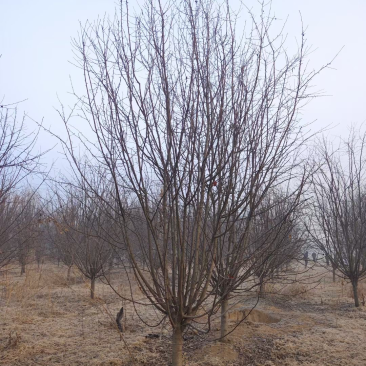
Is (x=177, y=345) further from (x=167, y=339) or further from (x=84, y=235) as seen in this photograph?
(x=84, y=235)

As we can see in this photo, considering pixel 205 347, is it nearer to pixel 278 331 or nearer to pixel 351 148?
pixel 278 331

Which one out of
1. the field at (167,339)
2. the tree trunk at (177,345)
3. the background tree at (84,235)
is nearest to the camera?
the tree trunk at (177,345)

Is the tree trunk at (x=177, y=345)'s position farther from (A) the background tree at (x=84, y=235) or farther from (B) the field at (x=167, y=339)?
(A) the background tree at (x=84, y=235)

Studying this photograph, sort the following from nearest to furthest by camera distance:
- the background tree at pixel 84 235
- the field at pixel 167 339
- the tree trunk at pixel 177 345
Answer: the tree trunk at pixel 177 345 → the field at pixel 167 339 → the background tree at pixel 84 235

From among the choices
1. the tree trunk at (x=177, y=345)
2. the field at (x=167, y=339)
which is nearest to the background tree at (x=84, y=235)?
the field at (x=167, y=339)

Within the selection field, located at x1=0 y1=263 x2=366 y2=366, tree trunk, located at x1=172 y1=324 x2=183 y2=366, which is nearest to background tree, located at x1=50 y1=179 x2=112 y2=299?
field, located at x1=0 y1=263 x2=366 y2=366

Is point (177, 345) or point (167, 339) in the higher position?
point (177, 345)

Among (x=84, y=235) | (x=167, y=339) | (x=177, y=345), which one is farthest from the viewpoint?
(x=84, y=235)

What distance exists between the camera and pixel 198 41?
9.80 ft

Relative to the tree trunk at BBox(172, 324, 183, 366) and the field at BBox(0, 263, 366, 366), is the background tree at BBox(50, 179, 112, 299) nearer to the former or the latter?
the field at BBox(0, 263, 366, 366)

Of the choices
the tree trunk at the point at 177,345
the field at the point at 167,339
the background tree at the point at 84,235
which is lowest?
the field at the point at 167,339

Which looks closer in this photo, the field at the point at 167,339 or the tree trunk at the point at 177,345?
the tree trunk at the point at 177,345

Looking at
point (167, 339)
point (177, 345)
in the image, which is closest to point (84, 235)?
point (167, 339)

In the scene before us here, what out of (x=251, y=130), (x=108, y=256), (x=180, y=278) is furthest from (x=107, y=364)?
(x=108, y=256)
